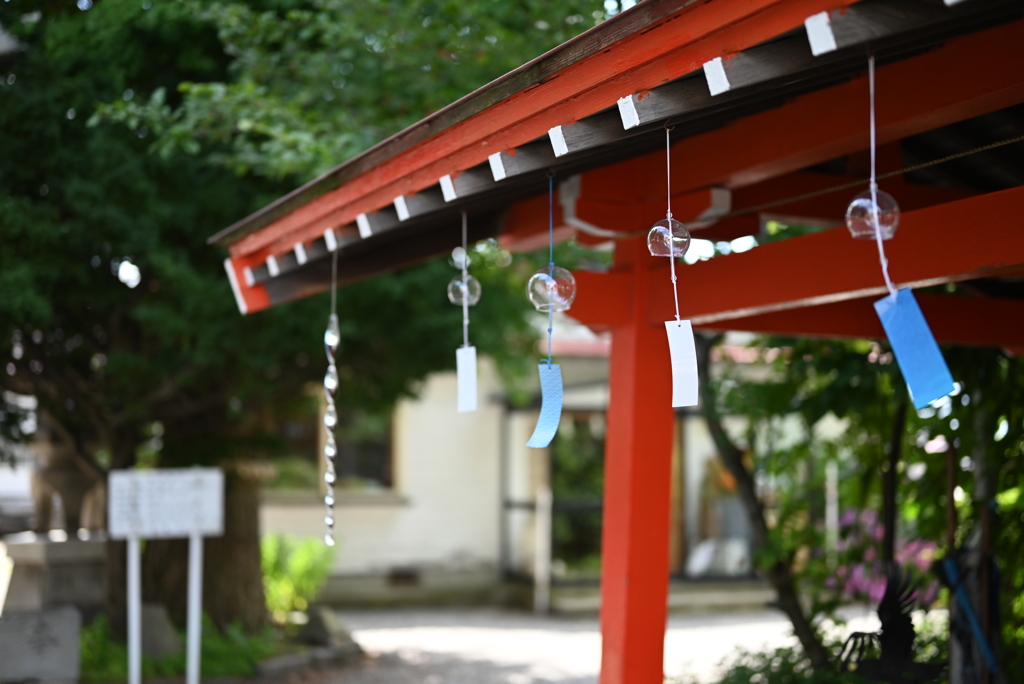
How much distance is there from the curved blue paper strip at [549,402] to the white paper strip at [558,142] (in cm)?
56

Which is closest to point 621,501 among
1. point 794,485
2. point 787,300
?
point 787,300

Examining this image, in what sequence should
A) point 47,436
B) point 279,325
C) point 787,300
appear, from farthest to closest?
1. point 47,436
2. point 279,325
3. point 787,300

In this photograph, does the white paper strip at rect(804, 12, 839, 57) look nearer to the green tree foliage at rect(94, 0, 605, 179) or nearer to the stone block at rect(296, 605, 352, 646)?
the green tree foliage at rect(94, 0, 605, 179)

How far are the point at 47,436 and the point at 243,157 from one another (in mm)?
3563

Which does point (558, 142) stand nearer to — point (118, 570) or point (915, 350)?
point (915, 350)

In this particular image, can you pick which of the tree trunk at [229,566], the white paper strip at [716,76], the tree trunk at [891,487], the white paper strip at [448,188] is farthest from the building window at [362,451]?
the white paper strip at [716,76]

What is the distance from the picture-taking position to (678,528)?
38.0ft

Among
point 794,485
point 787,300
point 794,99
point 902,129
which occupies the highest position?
point 794,99

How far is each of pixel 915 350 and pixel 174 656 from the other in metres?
6.64

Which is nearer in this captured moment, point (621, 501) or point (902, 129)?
point (902, 129)

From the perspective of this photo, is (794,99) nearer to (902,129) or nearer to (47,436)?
(902,129)

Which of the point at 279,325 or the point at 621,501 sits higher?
the point at 279,325

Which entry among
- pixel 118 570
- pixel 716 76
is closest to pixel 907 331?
pixel 716 76

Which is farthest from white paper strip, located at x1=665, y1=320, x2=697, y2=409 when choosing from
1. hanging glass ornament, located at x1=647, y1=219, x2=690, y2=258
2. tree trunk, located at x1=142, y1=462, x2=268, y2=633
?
tree trunk, located at x1=142, y1=462, x2=268, y2=633
